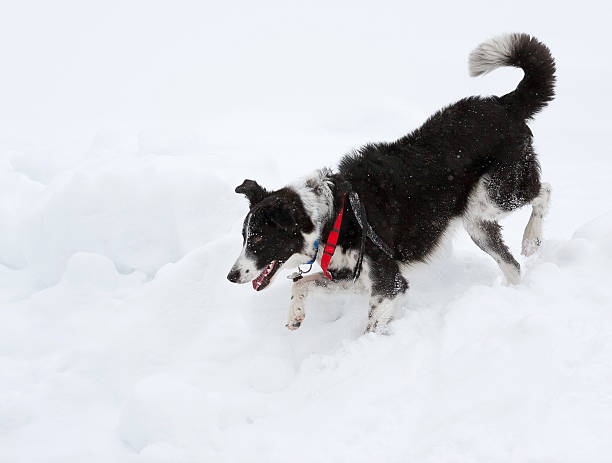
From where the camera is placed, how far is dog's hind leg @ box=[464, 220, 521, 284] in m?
3.49

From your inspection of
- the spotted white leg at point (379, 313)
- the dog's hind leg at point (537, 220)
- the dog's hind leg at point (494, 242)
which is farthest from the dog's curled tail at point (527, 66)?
the spotted white leg at point (379, 313)

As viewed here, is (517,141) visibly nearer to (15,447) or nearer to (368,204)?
(368,204)

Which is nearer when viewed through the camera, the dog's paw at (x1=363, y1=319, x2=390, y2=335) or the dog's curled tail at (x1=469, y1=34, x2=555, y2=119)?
the dog's paw at (x1=363, y1=319, x2=390, y2=335)

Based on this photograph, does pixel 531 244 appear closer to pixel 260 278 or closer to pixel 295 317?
pixel 295 317

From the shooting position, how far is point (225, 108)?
1309 centimetres

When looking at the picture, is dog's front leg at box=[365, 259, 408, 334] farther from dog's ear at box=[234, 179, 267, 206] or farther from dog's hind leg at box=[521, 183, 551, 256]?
dog's hind leg at box=[521, 183, 551, 256]

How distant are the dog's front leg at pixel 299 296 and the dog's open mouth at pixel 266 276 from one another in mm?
196

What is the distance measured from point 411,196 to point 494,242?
0.80m

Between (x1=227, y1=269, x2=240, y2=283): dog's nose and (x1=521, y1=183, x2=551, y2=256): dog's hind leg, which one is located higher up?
(x1=227, y1=269, x2=240, y2=283): dog's nose

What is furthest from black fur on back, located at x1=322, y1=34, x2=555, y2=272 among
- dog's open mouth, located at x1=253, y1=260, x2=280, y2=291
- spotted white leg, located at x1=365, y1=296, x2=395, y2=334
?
dog's open mouth, located at x1=253, y1=260, x2=280, y2=291

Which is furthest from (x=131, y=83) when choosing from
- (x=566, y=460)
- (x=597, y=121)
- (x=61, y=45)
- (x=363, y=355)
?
(x=566, y=460)

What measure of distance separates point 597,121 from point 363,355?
9288mm

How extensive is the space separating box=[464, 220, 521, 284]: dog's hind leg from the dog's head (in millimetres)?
1259

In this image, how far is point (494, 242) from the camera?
3570mm
